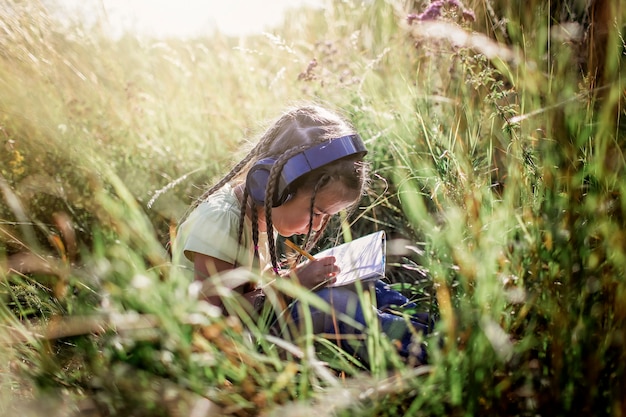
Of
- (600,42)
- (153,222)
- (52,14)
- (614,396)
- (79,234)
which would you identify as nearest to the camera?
(614,396)

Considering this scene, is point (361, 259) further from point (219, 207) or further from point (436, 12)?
point (436, 12)

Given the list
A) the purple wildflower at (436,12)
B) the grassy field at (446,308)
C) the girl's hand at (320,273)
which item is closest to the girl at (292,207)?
the girl's hand at (320,273)

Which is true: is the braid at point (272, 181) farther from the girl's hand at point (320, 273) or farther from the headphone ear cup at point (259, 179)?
the girl's hand at point (320, 273)

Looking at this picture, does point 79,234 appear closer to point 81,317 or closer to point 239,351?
point 81,317

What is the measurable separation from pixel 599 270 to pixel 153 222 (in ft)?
6.67

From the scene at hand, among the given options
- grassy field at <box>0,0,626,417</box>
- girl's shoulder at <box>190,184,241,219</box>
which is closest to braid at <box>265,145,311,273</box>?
girl's shoulder at <box>190,184,241,219</box>

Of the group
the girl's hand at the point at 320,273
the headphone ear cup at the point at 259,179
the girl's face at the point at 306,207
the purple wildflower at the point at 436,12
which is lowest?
Answer: the girl's hand at the point at 320,273

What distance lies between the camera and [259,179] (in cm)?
202

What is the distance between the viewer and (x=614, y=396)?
1065 millimetres

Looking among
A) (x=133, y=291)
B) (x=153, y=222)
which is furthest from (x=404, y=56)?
(x=133, y=291)

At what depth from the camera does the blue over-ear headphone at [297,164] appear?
77.7 inches

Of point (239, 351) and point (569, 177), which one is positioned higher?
point (569, 177)

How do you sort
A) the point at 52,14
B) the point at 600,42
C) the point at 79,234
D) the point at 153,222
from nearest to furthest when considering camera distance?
the point at 600,42, the point at 79,234, the point at 153,222, the point at 52,14

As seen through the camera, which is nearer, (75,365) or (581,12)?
(75,365)
